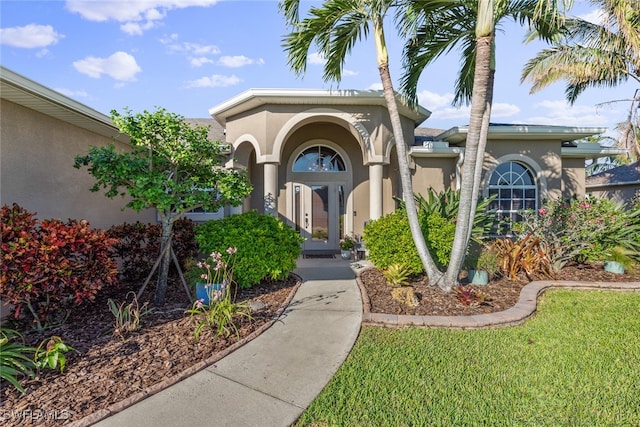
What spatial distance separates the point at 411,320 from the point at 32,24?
29.1ft

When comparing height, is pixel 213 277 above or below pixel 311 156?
below

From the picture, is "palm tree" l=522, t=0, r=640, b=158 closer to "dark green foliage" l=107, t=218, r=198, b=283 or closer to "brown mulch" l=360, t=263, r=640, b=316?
"brown mulch" l=360, t=263, r=640, b=316

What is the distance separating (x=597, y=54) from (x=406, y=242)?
1051 centimetres

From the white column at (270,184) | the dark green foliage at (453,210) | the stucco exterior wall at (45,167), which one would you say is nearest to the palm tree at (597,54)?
the dark green foliage at (453,210)

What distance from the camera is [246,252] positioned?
260 inches

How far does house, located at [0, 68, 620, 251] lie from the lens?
600 centimetres

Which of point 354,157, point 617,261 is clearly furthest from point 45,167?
point 617,261

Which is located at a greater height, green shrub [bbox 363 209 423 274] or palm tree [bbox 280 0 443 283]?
palm tree [bbox 280 0 443 283]

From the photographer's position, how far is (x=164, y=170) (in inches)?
257

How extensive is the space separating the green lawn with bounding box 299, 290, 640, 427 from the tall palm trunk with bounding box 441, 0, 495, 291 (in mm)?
1801

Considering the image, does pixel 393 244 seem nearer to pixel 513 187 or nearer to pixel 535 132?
pixel 513 187

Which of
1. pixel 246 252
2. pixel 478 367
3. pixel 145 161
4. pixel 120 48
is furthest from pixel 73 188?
pixel 478 367

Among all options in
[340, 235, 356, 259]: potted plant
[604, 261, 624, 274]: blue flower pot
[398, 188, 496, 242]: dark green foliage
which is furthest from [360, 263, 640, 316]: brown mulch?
[340, 235, 356, 259]: potted plant

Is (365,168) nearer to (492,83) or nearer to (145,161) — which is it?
(492,83)
